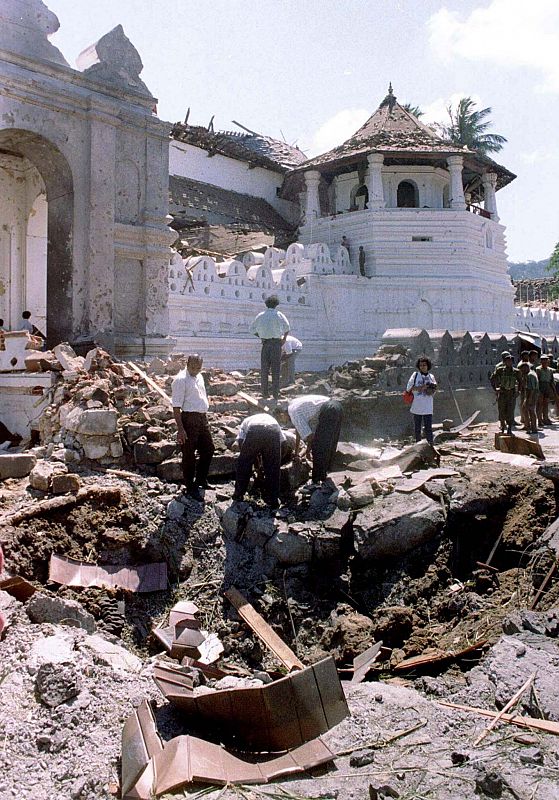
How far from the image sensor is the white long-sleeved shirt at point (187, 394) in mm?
6422

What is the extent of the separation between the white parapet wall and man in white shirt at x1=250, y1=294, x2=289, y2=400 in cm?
333

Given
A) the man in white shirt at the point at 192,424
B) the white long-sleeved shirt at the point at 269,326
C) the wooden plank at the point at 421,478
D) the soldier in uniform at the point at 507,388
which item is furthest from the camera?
the soldier in uniform at the point at 507,388

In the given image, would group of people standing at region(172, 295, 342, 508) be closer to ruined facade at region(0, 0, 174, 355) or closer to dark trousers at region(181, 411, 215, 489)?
dark trousers at region(181, 411, 215, 489)

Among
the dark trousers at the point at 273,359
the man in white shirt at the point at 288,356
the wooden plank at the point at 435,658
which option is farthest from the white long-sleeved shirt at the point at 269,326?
the wooden plank at the point at 435,658

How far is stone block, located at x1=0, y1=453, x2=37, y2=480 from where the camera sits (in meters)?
6.54

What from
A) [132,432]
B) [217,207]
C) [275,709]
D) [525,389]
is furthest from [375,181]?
[275,709]

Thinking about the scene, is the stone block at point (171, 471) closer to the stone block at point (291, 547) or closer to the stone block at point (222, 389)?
the stone block at point (291, 547)

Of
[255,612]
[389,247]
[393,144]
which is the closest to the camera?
[255,612]

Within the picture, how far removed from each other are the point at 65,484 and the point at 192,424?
54.6 inches

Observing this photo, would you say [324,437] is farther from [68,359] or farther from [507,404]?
[507,404]

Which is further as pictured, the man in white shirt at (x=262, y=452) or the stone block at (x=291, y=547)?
the man in white shirt at (x=262, y=452)

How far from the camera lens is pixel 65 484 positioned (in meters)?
6.10

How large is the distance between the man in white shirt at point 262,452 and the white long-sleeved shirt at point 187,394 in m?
0.53


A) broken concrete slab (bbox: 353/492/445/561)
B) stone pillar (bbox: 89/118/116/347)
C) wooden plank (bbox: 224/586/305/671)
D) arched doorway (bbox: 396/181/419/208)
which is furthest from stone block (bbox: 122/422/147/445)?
arched doorway (bbox: 396/181/419/208)
